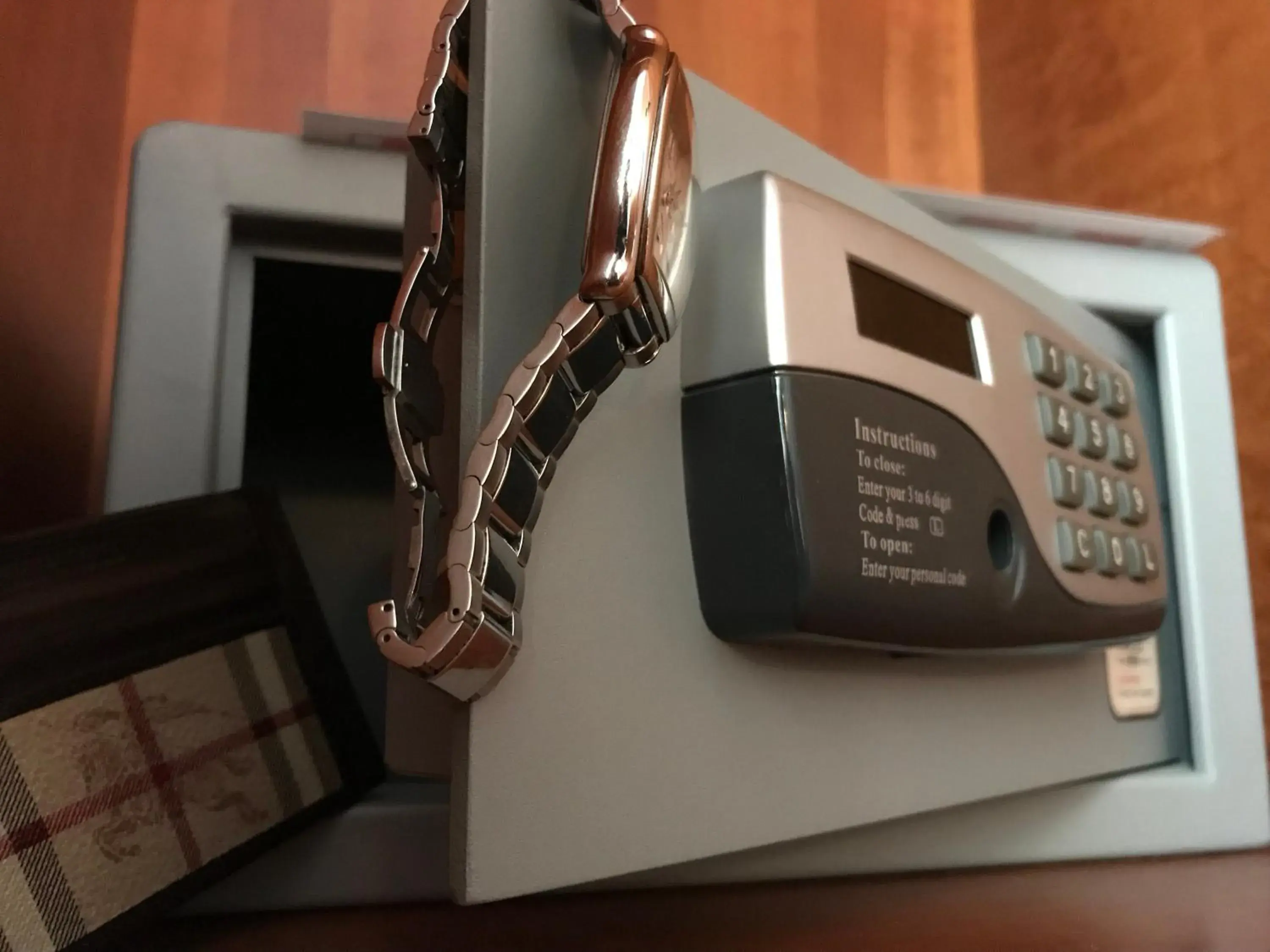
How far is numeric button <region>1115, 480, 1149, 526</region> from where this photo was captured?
1.33 ft

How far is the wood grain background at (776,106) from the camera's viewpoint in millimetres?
481

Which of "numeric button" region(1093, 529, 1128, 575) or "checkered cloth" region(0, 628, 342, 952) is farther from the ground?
"numeric button" region(1093, 529, 1128, 575)

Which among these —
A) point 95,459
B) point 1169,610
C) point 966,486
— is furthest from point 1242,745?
point 95,459

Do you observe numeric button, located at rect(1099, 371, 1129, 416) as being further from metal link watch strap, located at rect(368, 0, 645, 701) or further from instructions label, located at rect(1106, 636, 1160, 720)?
metal link watch strap, located at rect(368, 0, 645, 701)

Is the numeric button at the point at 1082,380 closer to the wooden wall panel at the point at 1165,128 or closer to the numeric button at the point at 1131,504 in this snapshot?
the numeric button at the point at 1131,504

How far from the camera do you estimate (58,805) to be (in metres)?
0.24

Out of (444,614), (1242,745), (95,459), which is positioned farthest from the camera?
(95,459)

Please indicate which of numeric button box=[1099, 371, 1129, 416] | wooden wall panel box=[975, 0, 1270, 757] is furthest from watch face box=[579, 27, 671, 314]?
wooden wall panel box=[975, 0, 1270, 757]

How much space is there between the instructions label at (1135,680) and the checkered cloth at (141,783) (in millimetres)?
341

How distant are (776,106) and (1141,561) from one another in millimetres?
571

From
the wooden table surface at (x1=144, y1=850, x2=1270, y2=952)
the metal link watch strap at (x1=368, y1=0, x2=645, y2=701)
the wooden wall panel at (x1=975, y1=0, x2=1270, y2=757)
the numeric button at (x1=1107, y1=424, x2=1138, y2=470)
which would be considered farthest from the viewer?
the wooden wall panel at (x1=975, y1=0, x2=1270, y2=757)

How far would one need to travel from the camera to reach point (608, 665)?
8.9 inches

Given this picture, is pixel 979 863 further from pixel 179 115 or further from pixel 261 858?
pixel 179 115

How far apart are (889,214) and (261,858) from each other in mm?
311
